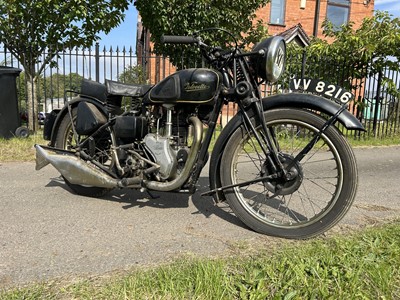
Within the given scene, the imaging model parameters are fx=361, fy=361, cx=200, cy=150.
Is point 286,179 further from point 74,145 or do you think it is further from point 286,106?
point 74,145

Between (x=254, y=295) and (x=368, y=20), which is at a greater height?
(x=368, y=20)

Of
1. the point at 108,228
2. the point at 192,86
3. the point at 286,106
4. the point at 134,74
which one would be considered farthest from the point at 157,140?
the point at 134,74

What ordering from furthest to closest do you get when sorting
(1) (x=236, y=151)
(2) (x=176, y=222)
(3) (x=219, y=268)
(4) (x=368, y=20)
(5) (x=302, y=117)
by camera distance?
1. (4) (x=368, y=20)
2. (2) (x=176, y=222)
3. (1) (x=236, y=151)
4. (5) (x=302, y=117)
5. (3) (x=219, y=268)

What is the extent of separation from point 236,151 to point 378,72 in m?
7.38

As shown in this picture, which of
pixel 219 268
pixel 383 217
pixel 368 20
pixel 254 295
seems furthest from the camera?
pixel 368 20

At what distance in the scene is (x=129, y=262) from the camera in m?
2.42

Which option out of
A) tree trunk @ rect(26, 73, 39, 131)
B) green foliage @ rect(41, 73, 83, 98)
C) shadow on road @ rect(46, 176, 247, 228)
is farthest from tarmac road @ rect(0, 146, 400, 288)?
tree trunk @ rect(26, 73, 39, 131)

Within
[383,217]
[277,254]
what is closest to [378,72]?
[383,217]

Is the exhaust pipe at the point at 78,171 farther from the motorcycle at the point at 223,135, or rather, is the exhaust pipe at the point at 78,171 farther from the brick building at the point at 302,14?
the brick building at the point at 302,14

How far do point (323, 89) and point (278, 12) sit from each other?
15733mm

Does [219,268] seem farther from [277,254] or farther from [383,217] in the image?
[383,217]

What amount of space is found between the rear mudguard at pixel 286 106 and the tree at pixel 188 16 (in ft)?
19.0

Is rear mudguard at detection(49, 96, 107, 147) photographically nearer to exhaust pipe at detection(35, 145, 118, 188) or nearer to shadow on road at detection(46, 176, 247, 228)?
exhaust pipe at detection(35, 145, 118, 188)

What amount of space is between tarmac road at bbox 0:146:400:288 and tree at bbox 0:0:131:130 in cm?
410
